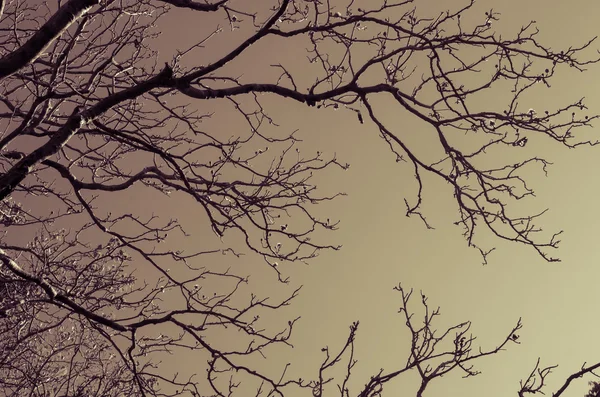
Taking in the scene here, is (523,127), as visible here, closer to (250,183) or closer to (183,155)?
(250,183)

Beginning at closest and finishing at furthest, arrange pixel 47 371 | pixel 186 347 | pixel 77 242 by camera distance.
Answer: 1. pixel 186 347
2. pixel 77 242
3. pixel 47 371

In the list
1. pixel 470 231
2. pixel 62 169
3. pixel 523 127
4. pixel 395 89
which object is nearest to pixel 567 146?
pixel 523 127

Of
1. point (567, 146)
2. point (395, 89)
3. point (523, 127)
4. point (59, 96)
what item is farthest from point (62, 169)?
point (567, 146)

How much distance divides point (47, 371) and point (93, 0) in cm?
642

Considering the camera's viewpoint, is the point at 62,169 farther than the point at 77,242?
No

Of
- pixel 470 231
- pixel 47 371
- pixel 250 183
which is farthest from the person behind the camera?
pixel 47 371

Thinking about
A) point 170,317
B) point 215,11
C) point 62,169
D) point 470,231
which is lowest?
point 170,317

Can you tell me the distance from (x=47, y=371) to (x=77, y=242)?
92.5 inches

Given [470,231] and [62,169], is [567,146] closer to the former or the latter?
[470,231]

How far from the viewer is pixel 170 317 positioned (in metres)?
4.71

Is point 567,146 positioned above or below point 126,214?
above

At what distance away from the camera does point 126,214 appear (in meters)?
6.01

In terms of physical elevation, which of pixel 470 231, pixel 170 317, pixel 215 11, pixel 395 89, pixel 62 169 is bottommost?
pixel 170 317

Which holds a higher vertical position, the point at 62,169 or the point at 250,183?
the point at 250,183
